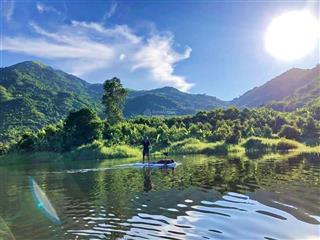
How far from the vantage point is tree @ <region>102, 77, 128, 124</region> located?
115312 millimetres

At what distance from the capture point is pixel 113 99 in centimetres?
11638

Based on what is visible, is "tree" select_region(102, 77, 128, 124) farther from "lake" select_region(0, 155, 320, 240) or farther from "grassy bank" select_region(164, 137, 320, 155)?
"lake" select_region(0, 155, 320, 240)

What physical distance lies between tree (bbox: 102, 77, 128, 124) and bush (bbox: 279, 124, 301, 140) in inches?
1701

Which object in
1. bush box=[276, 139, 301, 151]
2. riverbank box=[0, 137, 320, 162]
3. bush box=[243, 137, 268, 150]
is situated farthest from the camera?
bush box=[243, 137, 268, 150]

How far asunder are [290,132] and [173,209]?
8196 centimetres

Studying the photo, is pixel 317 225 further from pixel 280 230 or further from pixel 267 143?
pixel 267 143

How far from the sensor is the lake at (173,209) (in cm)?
1694

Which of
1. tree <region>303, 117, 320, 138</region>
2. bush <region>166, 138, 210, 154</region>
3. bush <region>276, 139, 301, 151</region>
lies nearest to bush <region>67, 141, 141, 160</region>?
bush <region>166, 138, 210, 154</region>

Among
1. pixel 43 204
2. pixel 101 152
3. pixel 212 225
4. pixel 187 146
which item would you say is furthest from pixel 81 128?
pixel 212 225

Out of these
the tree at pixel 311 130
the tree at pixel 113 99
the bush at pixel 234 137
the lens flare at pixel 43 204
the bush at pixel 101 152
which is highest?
the tree at pixel 113 99

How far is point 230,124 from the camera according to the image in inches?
4345

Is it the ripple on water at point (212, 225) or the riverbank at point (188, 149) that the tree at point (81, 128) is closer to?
the riverbank at point (188, 149)

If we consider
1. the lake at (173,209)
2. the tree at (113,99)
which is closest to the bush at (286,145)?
the tree at (113,99)

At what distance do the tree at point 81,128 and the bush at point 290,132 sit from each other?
42.4 metres
